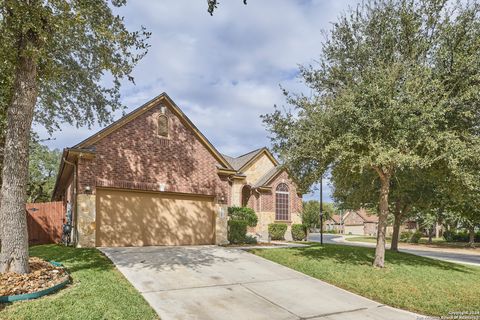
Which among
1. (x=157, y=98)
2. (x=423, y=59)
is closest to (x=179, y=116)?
(x=157, y=98)

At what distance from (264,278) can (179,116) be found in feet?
30.1

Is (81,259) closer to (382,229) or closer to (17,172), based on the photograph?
(17,172)

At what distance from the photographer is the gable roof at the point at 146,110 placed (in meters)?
13.8

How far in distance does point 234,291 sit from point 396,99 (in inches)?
304

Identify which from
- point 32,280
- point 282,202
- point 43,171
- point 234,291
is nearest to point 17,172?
point 32,280

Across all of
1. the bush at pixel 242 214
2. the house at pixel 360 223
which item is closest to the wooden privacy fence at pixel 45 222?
the bush at pixel 242 214

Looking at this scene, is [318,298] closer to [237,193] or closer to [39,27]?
[39,27]

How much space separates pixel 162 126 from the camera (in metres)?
15.7

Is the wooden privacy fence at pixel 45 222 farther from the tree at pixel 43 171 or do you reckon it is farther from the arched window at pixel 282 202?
the tree at pixel 43 171

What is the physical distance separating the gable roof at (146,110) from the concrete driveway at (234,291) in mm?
4733

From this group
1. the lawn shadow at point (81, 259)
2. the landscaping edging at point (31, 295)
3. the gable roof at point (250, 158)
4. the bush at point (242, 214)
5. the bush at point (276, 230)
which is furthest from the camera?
the gable roof at point (250, 158)

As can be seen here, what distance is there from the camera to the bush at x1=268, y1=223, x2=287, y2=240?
25.2m

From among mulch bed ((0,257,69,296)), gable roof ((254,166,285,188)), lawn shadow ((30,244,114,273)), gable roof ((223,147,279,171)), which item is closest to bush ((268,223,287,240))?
gable roof ((254,166,285,188))

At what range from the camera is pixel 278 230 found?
997 inches
